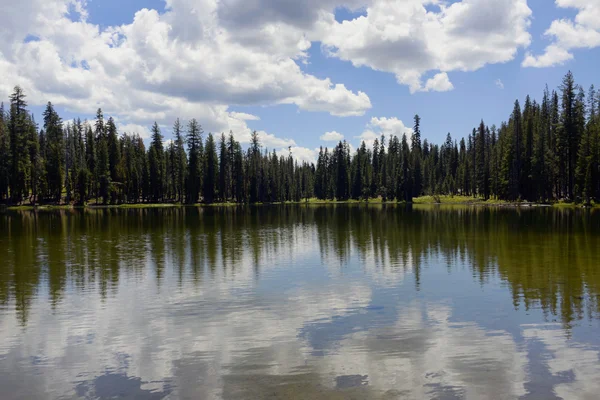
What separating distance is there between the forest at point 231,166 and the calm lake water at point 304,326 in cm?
8460

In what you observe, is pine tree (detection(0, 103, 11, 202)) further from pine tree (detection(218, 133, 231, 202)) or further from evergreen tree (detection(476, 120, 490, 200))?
evergreen tree (detection(476, 120, 490, 200))

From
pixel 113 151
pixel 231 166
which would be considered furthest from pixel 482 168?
pixel 113 151

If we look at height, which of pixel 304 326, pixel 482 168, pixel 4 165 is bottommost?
pixel 304 326

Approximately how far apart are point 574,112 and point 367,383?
117m

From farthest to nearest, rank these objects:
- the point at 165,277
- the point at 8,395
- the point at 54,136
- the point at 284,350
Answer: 1. the point at 54,136
2. the point at 165,277
3. the point at 284,350
4. the point at 8,395

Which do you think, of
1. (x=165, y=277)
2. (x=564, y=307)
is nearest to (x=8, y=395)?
(x=165, y=277)

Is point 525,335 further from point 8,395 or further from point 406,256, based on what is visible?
point 406,256

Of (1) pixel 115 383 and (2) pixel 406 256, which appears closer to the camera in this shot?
(1) pixel 115 383

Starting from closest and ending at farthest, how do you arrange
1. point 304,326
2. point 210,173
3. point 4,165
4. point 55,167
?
point 304,326 < point 4,165 < point 55,167 < point 210,173

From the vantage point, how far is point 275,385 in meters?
10.7

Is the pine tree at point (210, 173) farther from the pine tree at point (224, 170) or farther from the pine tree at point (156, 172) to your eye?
the pine tree at point (156, 172)

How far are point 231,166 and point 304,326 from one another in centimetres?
15364

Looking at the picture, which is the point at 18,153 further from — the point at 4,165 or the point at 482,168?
the point at 482,168

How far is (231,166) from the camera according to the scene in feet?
545
